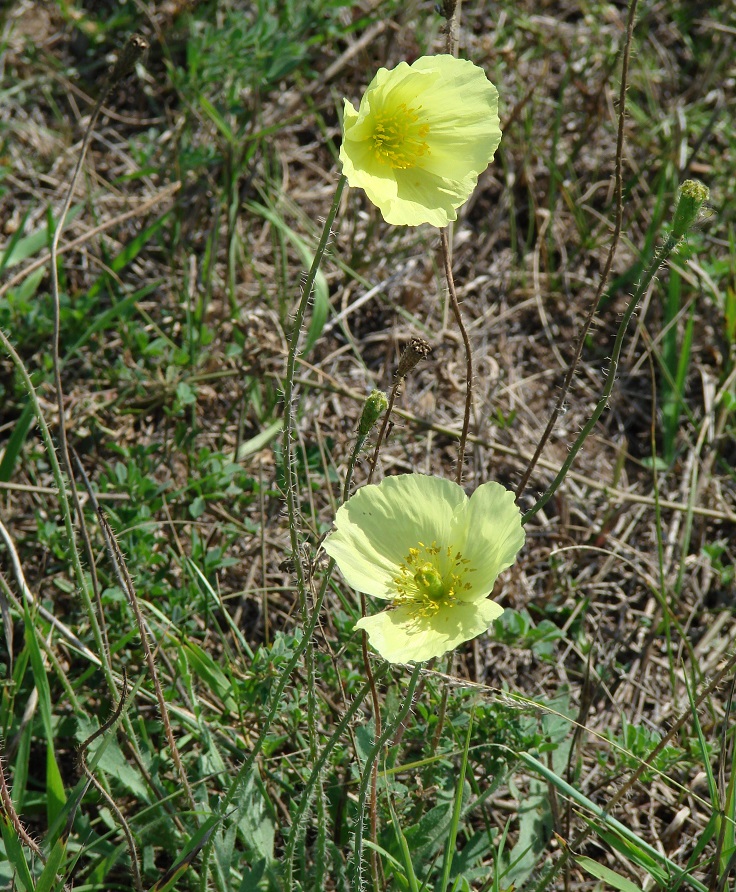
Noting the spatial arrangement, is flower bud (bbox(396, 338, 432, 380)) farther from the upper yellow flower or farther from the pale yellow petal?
the pale yellow petal

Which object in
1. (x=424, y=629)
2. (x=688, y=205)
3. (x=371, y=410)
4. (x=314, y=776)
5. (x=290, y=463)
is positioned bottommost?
(x=314, y=776)

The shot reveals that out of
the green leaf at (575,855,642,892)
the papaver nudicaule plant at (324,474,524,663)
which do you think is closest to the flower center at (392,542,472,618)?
the papaver nudicaule plant at (324,474,524,663)

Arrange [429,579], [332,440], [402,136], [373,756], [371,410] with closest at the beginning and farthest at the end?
[373,756], [371,410], [429,579], [402,136], [332,440]

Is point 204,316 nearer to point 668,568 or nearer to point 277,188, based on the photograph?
point 277,188

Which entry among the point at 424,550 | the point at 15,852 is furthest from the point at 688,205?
the point at 15,852

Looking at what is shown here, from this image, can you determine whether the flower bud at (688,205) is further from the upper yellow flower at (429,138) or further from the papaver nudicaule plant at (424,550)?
the papaver nudicaule plant at (424,550)

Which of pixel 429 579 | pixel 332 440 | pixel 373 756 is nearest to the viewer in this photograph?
pixel 373 756

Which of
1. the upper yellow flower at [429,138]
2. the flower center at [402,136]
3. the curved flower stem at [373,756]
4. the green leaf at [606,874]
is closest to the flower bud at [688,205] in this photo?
the upper yellow flower at [429,138]

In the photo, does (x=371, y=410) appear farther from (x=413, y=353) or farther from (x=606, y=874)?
(x=606, y=874)
